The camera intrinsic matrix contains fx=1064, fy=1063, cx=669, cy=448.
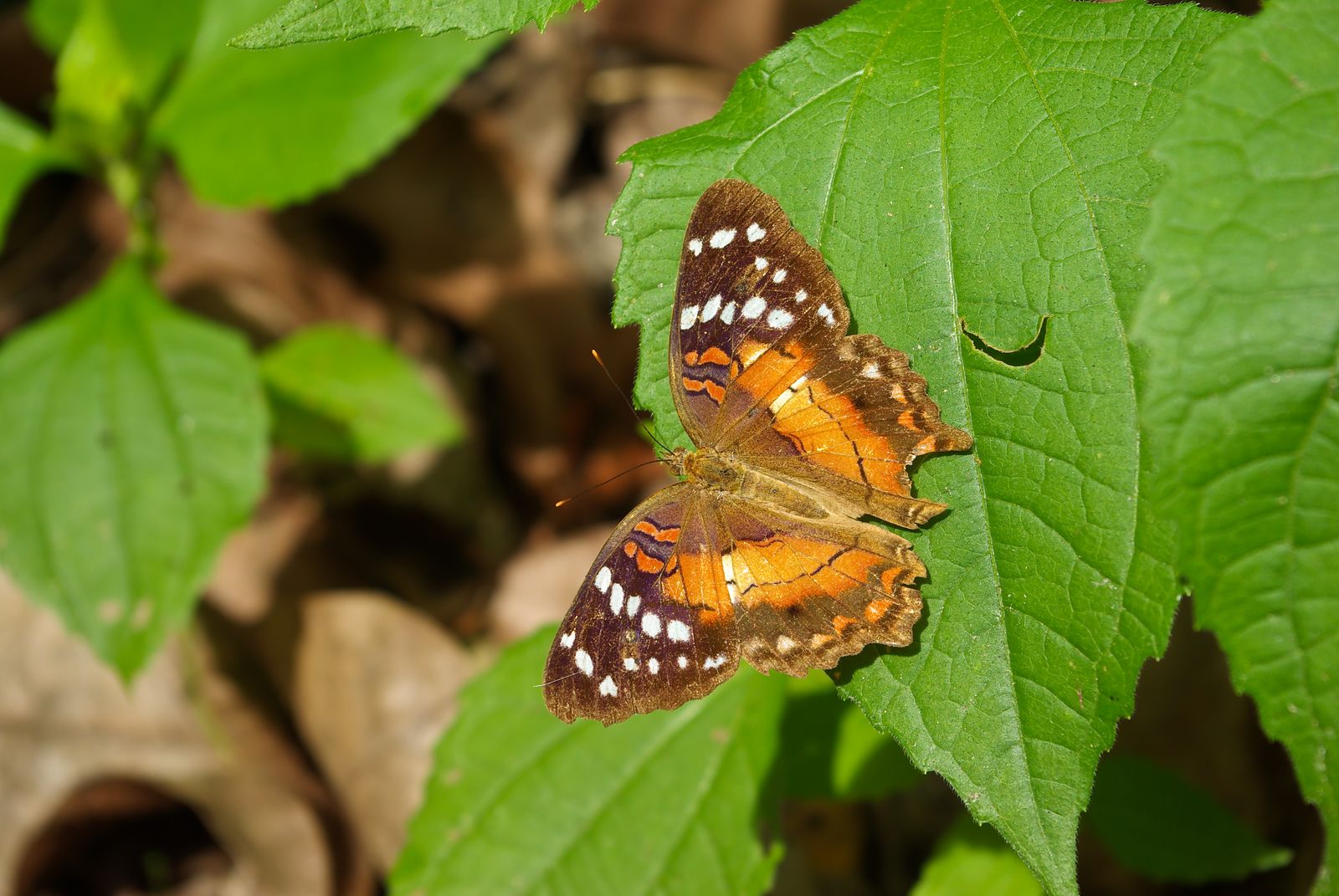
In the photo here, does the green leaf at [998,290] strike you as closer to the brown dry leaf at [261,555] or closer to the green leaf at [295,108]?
the green leaf at [295,108]

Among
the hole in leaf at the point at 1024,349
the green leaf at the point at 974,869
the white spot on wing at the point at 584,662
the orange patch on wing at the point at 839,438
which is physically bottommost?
the green leaf at the point at 974,869

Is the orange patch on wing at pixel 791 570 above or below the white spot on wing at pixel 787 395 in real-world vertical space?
below

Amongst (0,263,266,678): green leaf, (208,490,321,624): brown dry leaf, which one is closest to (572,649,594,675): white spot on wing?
(0,263,266,678): green leaf

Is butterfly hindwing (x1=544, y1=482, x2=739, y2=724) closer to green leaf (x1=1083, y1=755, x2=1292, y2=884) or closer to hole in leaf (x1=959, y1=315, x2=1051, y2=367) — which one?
hole in leaf (x1=959, y1=315, x2=1051, y2=367)

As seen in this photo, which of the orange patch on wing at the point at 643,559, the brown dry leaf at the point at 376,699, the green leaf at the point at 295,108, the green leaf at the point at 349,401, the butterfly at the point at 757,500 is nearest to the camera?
the butterfly at the point at 757,500

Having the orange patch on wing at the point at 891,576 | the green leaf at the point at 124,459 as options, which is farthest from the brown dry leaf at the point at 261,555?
the orange patch on wing at the point at 891,576

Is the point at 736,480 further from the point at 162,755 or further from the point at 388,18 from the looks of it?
the point at 162,755

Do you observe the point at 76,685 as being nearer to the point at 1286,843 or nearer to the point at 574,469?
the point at 574,469
